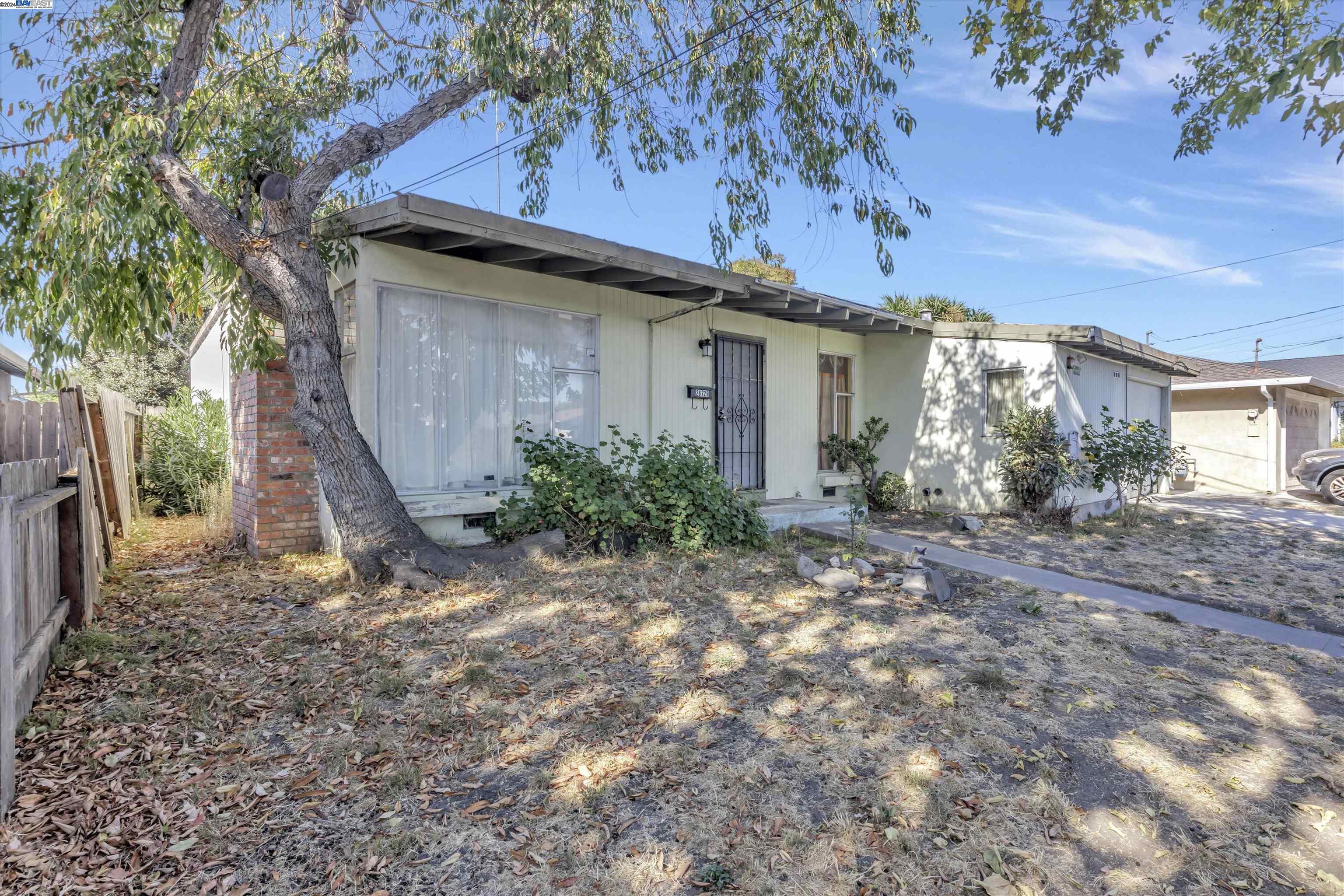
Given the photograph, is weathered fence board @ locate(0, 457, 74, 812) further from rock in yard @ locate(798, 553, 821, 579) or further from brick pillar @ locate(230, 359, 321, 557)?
rock in yard @ locate(798, 553, 821, 579)

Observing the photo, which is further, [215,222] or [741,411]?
[741,411]

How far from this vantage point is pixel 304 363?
526 cm

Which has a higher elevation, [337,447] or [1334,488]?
[337,447]

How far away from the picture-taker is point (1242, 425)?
50.4ft

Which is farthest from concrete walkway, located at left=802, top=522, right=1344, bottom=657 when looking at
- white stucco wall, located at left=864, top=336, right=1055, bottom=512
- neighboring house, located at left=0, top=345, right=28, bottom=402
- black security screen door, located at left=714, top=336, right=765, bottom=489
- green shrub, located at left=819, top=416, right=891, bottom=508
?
neighboring house, located at left=0, top=345, right=28, bottom=402

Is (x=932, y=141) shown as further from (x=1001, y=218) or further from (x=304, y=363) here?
(x=1001, y=218)

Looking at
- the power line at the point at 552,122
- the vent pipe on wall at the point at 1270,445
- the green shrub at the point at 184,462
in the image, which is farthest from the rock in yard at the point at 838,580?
the vent pipe on wall at the point at 1270,445

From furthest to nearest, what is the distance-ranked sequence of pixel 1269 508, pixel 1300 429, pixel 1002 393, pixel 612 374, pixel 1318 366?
pixel 1318 366 → pixel 1300 429 → pixel 1269 508 → pixel 1002 393 → pixel 612 374

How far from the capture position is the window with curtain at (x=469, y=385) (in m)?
6.07

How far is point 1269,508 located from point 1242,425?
473cm

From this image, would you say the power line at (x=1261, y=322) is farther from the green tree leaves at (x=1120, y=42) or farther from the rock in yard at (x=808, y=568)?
the rock in yard at (x=808, y=568)

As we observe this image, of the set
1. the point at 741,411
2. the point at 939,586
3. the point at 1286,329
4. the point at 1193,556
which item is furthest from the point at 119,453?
the point at 1286,329

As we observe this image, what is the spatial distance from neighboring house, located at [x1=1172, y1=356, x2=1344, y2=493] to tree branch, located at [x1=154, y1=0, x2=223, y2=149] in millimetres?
17828

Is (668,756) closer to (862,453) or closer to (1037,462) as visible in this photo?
(1037,462)
